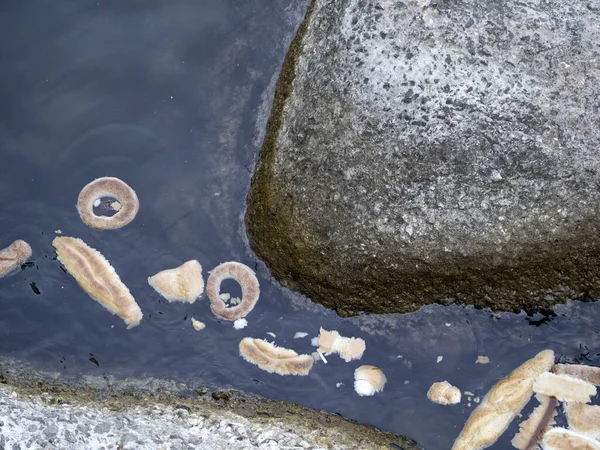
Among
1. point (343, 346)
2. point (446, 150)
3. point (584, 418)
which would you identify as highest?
point (446, 150)

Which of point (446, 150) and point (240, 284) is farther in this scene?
point (240, 284)

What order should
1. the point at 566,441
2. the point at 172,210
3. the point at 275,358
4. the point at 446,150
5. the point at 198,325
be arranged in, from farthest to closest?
the point at 172,210
the point at 198,325
the point at 275,358
the point at 566,441
the point at 446,150

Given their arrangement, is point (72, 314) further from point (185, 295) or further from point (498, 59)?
point (498, 59)

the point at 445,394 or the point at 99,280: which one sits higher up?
the point at 445,394

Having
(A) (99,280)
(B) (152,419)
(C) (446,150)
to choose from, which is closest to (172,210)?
(A) (99,280)

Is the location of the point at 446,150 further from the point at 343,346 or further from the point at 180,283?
the point at 180,283

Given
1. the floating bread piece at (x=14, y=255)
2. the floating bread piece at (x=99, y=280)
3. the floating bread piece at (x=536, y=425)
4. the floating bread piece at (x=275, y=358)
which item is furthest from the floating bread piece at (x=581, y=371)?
the floating bread piece at (x=14, y=255)

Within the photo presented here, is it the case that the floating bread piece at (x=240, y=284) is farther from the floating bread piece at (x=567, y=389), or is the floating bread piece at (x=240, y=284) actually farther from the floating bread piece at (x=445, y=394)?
the floating bread piece at (x=567, y=389)
